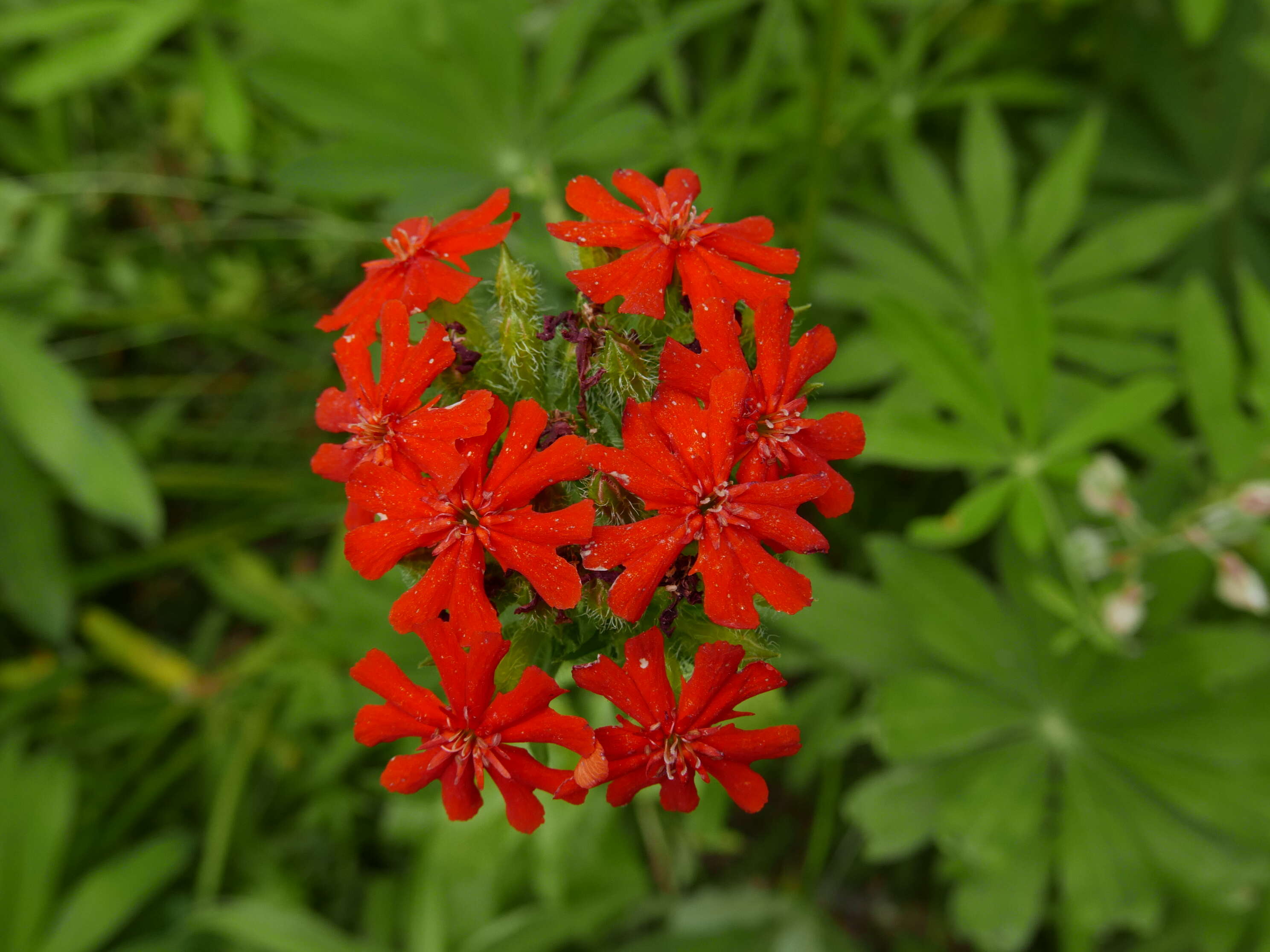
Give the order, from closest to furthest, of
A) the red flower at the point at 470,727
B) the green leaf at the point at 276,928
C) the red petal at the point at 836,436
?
the red flower at the point at 470,727, the red petal at the point at 836,436, the green leaf at the point at 276,928

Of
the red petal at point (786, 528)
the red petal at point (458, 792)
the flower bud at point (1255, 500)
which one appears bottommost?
the red petal at point (458, 792)

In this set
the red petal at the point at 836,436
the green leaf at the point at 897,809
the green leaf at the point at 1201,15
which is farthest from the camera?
the green leaf at the point at 1201,15

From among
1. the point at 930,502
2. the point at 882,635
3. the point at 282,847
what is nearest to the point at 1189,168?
the point at 930,502

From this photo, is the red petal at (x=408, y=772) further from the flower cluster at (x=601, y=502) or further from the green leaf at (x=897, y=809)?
the green leaf at (x=897, y=809)

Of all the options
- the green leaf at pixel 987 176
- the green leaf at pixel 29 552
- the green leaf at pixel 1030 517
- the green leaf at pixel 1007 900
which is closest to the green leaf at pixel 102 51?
the green leaf at pixel 29 552

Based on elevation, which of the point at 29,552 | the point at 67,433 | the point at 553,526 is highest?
the point at 67,433

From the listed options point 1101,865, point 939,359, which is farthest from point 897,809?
point 939,359

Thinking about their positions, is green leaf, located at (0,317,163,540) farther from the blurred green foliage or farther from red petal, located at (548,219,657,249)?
red petal, located at (548,219,657,249)

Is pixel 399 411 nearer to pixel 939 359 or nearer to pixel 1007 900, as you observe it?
pixel 939 359
